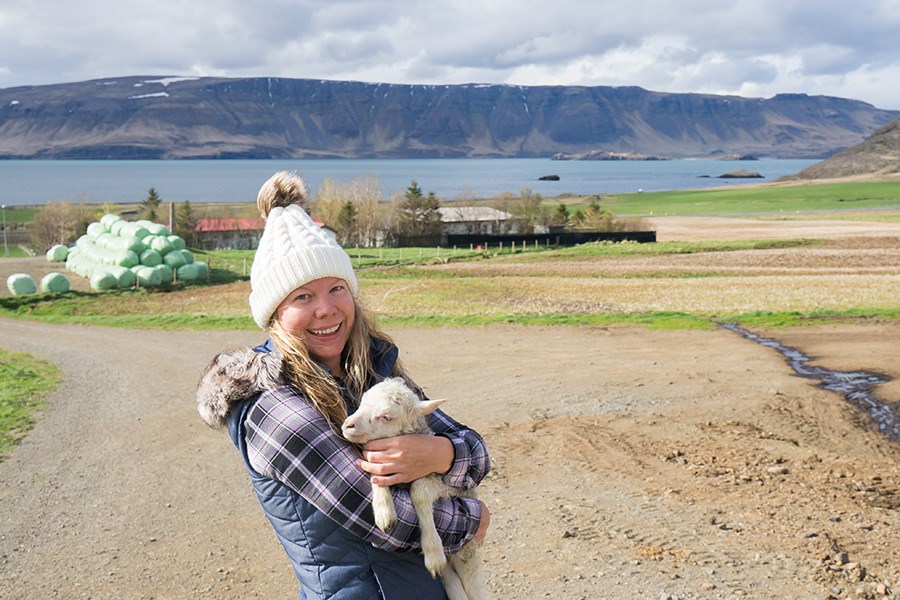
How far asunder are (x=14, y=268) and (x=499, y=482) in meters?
47.4

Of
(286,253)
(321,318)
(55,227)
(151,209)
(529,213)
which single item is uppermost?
(286,253)

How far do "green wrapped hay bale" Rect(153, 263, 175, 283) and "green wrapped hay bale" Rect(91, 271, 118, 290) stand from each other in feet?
7.43

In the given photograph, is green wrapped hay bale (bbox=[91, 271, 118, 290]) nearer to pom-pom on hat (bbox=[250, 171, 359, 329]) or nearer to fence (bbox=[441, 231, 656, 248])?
fence (bbox=[441, 231, 656, 248])

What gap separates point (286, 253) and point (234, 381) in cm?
61

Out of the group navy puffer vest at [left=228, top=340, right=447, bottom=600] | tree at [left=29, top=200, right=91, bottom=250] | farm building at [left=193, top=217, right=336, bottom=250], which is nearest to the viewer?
navy puffer vest at [left=228, top=340, right=447, bottom=600]

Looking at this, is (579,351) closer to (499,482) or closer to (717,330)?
(717,330)

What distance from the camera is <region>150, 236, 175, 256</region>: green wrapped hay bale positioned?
46.8 meters

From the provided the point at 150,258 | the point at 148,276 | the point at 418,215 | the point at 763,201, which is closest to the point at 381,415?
the point at 148,276

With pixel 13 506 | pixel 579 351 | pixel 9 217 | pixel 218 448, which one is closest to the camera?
pixel 13 506

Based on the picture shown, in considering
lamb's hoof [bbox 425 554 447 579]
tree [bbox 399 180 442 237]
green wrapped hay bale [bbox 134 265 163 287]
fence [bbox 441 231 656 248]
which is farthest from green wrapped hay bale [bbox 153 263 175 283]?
lamb's hoof [bbox 425 554 447 579]

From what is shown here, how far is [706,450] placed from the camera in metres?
13.2

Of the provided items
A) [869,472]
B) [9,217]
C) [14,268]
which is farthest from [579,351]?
[9,217]

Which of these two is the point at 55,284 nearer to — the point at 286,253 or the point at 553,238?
the point at 286,253

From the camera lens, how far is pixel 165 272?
4519 centimetres
